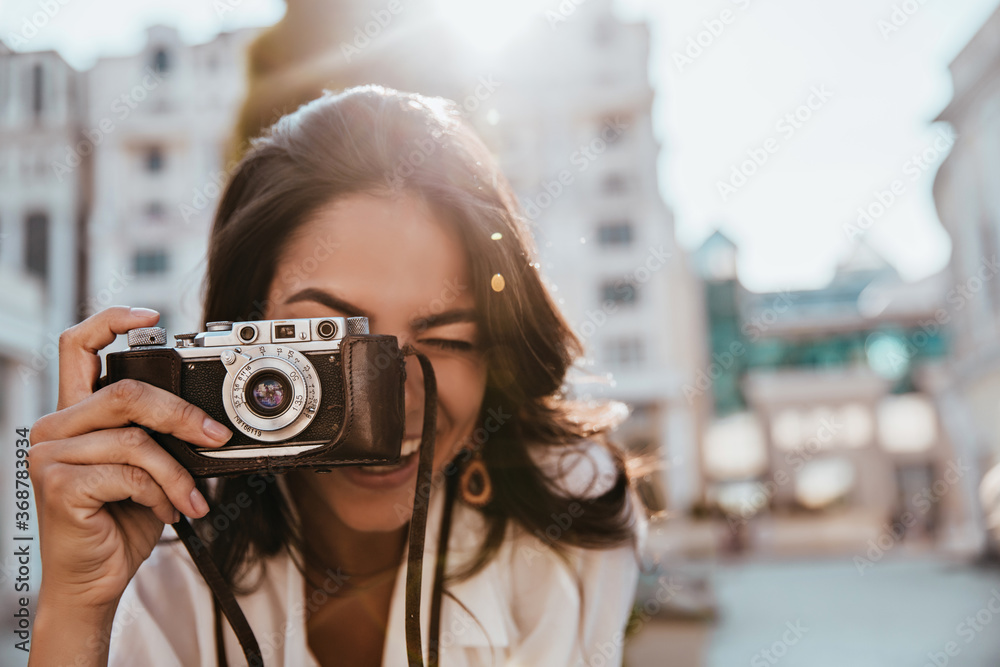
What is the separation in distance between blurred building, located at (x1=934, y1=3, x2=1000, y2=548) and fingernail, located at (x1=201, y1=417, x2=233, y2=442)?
904 centimetres

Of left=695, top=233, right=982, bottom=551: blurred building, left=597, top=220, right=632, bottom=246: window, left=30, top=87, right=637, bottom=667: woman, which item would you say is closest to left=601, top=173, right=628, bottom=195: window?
left=597, top=220, right=632, bottom=246: window

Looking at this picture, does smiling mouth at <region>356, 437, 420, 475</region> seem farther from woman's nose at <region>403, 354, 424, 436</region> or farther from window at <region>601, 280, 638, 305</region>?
window at <region>601, 280, 638, 305</region>

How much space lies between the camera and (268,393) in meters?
1.12

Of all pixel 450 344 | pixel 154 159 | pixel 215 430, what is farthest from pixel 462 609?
pixel 154 159

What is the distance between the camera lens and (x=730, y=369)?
68.7ft

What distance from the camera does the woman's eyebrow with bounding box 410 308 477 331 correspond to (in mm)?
1282

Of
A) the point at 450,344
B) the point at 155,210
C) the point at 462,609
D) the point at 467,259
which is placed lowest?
the point at 462,609

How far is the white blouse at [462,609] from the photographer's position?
1366 mm

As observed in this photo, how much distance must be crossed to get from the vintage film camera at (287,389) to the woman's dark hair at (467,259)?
1.00 feet

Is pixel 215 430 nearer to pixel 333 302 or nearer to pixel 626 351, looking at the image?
pixel 333 302

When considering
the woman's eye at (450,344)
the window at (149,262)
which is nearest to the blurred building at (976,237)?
the woman's eye at (450,344)

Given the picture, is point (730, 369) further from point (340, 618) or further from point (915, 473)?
point (340, 618)

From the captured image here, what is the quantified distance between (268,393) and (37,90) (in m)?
4.69

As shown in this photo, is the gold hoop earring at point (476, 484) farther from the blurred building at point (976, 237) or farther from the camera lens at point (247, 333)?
the blurred building at point (976, 237)
